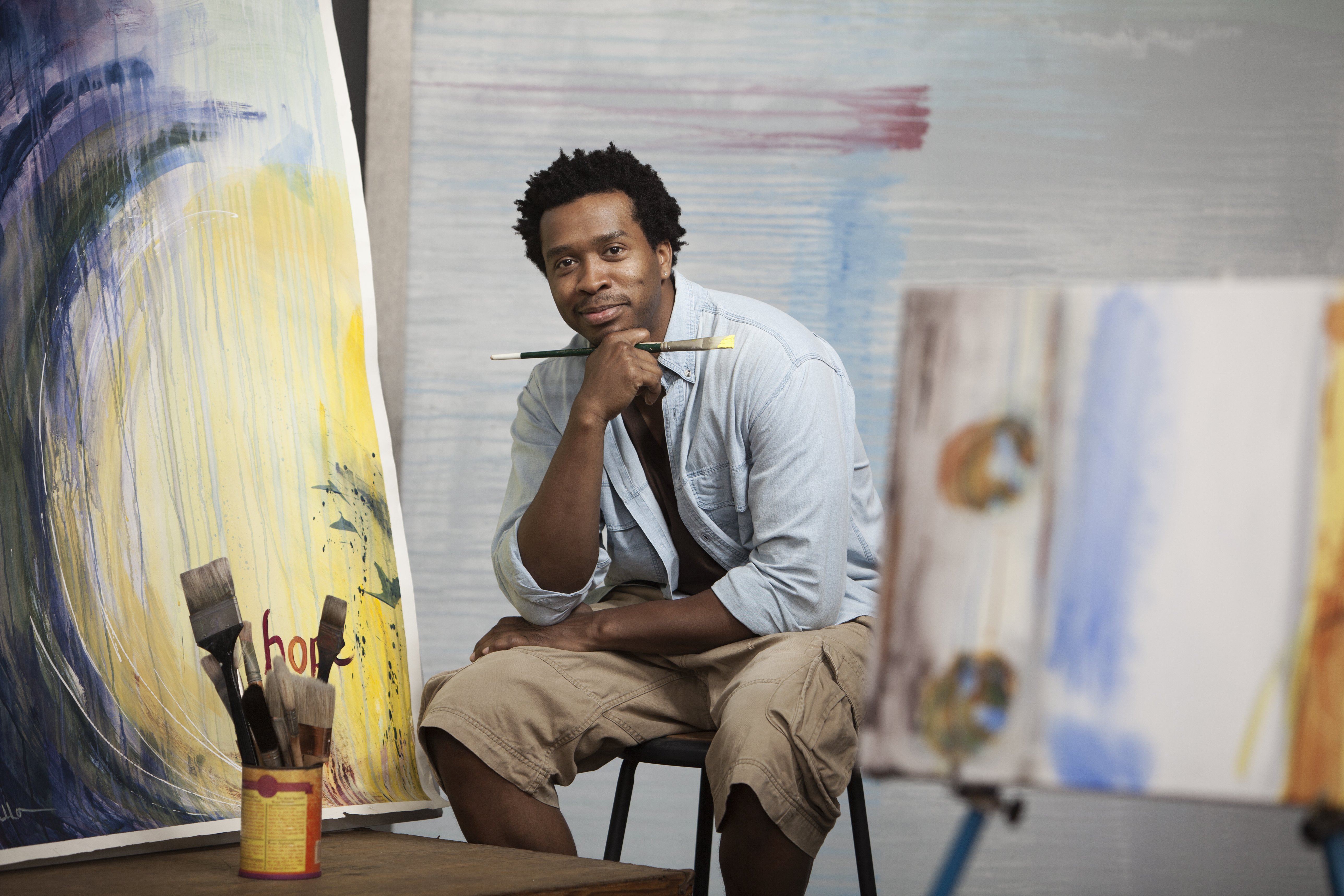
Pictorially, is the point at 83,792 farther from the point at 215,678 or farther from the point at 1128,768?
the point at 1128,768

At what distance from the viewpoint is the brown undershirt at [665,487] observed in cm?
160

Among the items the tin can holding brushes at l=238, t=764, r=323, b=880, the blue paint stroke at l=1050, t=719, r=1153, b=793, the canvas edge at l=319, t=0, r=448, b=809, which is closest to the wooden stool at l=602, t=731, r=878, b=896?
the canvas edge at l=319, t=0, r=448, b=809

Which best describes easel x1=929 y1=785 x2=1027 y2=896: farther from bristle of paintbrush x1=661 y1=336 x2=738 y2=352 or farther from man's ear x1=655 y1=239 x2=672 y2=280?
man's ear x1=655 y1=239 x2=672 y2=280

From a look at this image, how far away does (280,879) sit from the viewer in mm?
1101

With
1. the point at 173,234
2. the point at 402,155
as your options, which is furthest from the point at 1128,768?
the point at 402,155

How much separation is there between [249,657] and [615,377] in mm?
556

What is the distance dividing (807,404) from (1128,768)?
30.0 inches

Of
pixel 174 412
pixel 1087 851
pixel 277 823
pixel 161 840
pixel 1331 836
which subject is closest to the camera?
pixel 1331 836

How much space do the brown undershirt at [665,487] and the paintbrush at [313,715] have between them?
569mm

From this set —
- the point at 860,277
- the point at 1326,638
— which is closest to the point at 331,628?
the point at 1326,638

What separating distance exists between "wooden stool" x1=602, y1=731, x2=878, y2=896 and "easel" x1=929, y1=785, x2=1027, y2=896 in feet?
1.90

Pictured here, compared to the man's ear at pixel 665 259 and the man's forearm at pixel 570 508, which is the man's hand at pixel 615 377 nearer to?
the man's forearm at pixel 570 508

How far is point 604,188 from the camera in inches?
63.6
